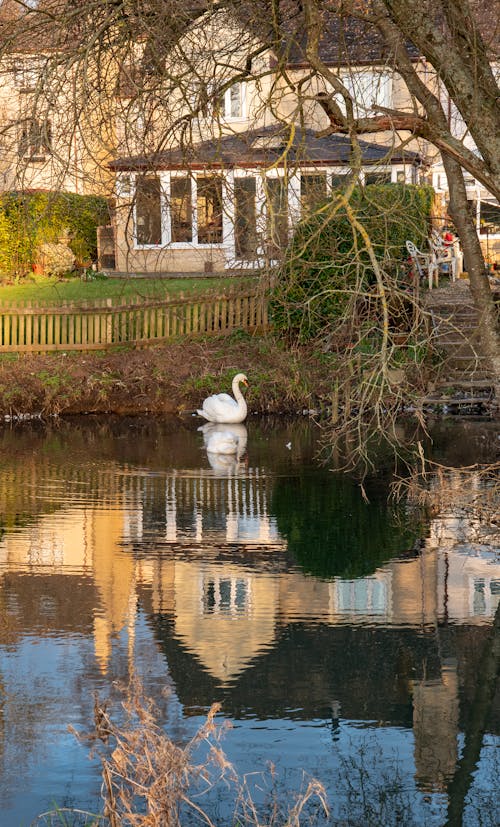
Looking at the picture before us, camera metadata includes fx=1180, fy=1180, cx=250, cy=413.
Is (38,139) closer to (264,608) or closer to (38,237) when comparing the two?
(264,608)

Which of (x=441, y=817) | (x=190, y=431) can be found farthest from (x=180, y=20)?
(x=190, y=431)

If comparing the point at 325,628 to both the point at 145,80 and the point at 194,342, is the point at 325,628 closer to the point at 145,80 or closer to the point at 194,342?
the point at 145,80

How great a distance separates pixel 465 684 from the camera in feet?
26.0

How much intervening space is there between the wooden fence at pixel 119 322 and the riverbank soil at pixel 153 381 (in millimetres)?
712

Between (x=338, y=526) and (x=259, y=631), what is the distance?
11.4ft

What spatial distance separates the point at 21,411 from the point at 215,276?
10.8 meters

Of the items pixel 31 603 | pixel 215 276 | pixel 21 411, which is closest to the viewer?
pixel 31 603

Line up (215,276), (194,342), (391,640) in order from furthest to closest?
(215,276) → (194,342) → (391,640)

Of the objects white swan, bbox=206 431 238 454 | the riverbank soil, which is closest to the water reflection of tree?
white swan, bbox=206 431 238 454

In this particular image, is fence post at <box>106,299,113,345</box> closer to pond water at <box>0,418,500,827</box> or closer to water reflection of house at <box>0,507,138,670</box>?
pond water at <box>0,418,500,827</box>

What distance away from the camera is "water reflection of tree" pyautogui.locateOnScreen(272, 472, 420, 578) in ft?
36.2

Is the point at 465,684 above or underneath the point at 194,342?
underneath

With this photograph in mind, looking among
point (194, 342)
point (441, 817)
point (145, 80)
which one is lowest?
point (441, 817)

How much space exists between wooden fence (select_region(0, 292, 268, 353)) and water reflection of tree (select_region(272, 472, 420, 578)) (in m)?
8.81
